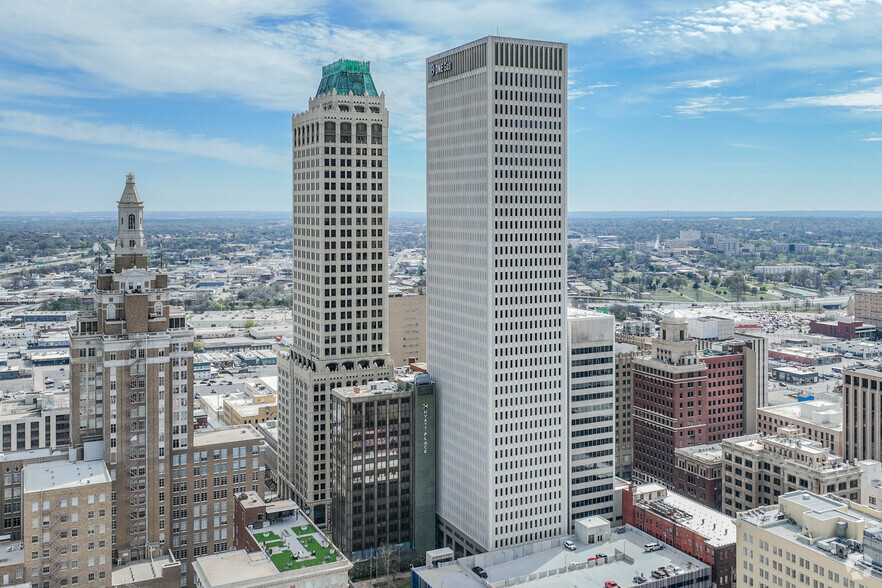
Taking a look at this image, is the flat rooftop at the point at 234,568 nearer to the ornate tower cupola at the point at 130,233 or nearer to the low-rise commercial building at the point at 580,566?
the low-rise commercial building at the point at 580,566

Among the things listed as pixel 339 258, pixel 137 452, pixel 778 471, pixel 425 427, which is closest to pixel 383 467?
pixel 425 427

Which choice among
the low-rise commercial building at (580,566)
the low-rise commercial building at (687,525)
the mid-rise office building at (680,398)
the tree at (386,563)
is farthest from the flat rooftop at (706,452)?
the tree at (386,563)

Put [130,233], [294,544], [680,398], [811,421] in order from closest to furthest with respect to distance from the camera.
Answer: [294,544] < [130,233] < [811,421] < [680,398]

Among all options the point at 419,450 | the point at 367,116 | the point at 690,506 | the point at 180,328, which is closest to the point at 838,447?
the point at 690,506

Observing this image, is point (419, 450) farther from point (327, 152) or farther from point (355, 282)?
point (327, 152)

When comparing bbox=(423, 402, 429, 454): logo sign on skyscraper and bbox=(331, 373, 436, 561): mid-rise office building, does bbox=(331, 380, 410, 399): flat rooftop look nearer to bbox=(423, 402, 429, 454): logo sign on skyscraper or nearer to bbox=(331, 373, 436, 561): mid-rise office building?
bbox=(331, 373, 436, 561): mid-rise office building

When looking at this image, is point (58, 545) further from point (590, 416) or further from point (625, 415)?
point (625, 415)

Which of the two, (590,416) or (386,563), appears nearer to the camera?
(386,563)

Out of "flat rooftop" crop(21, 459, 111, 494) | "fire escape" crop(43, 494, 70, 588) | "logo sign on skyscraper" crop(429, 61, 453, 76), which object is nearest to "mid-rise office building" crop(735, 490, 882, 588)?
"flat rooftop" crop(21, 459, 111, 494)
